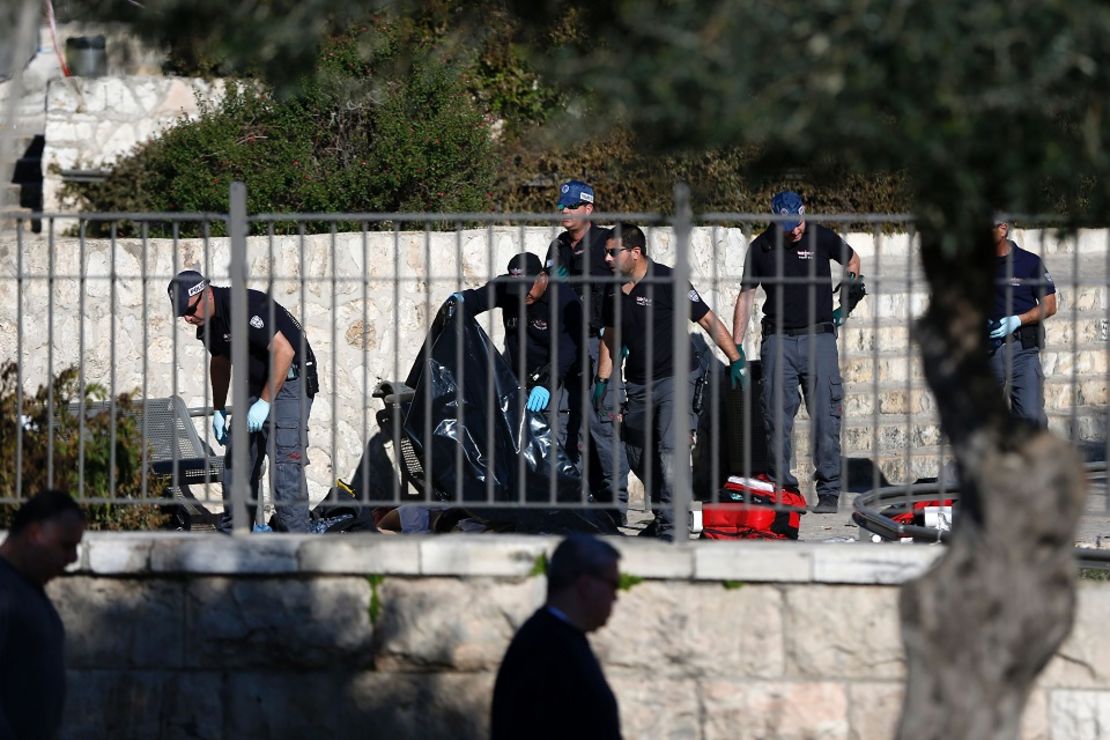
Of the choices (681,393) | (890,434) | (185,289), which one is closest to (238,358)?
(185,289)

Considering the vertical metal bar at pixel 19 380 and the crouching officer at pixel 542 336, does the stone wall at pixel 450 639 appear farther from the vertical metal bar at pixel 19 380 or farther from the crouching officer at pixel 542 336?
the crouching officer at pixel 542 336

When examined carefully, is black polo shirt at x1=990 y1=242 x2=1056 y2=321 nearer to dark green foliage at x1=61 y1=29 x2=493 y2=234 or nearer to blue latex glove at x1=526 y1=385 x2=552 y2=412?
blue latex glove at x1=526 y1=385 x2=552 y2=412

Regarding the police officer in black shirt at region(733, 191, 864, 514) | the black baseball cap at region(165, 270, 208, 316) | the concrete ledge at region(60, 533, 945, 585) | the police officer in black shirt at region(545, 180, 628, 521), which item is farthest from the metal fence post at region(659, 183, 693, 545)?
the black baseball cap at region(165, 270, 208, 316)

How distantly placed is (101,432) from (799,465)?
3837 millimetres

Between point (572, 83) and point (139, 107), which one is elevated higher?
point (139, 107)

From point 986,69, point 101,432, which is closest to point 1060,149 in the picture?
point 986,69

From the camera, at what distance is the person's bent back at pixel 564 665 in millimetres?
4023

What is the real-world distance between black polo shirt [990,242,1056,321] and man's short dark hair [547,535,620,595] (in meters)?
2.16

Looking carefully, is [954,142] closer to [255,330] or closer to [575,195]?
[255,330]

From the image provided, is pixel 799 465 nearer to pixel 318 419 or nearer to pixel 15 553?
pixel 318 419

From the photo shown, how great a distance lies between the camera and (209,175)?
12242 millimetres

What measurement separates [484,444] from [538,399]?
39 centimetres

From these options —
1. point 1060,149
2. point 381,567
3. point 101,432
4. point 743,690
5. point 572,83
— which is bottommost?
point 743,690

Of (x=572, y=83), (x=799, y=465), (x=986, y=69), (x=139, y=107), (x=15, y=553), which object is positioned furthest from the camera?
(x=139, y=107)
